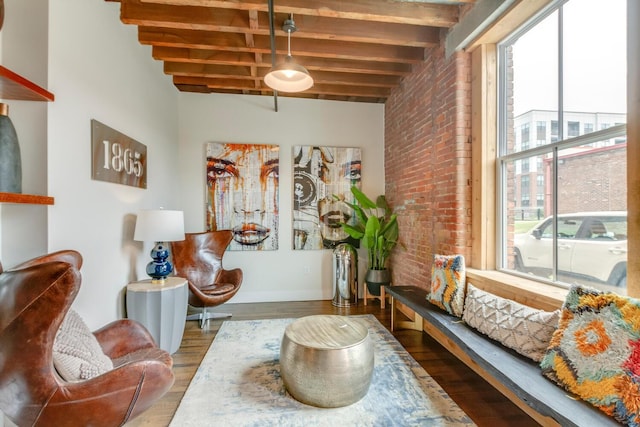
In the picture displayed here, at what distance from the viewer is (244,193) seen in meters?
4.20

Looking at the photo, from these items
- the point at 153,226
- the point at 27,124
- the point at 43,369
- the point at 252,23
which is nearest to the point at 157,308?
the point at 153,226

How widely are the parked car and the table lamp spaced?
3.13m

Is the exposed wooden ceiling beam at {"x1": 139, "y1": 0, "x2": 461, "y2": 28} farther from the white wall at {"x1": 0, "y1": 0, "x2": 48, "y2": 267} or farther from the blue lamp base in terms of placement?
the blue lamp base

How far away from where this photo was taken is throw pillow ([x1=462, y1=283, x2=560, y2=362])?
168 cm

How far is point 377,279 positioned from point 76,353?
3231mm

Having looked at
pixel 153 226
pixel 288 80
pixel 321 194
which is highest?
pixel 288 80

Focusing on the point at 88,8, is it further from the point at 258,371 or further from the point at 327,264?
the point at 327,264

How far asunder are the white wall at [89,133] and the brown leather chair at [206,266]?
435 mm

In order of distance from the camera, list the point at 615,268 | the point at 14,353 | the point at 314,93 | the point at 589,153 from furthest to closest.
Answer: the point at 314,93, the point at 589,153, the point at 615,268, the point at 14,353

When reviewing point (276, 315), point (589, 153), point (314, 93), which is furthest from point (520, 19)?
point (276, 315)

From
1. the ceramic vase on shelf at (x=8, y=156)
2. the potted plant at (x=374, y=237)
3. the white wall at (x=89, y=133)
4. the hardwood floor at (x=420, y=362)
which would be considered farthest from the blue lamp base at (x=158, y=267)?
the potted plant at (x=374, y=237)

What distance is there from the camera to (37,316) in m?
1.07

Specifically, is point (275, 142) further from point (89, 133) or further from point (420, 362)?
point (420, 362)

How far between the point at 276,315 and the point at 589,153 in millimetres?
3404
